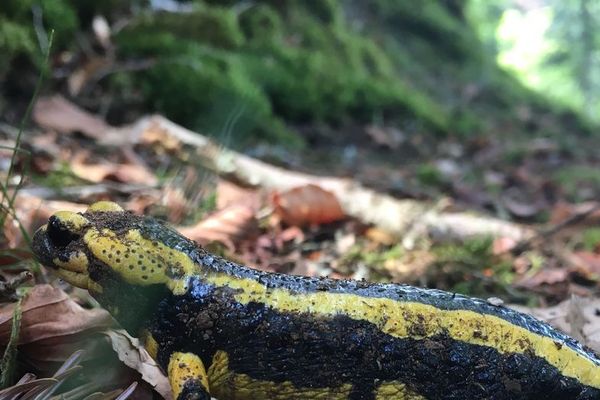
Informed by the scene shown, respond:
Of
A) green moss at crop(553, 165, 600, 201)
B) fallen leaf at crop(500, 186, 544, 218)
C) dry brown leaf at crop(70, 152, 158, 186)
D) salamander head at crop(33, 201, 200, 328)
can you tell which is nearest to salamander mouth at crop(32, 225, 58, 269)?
salamander head at crop(33, 201, 200, 328)

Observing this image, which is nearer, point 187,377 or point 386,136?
point 187,377

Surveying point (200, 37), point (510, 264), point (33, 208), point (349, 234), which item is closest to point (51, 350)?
point (33, 208)

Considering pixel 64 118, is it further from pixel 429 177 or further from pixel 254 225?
pixel 429 177

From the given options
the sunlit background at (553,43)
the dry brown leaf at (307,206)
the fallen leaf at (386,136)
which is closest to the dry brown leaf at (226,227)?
the dry brown leaf at (307,206)

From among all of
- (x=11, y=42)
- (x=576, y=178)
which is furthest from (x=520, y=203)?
(x=11, y=42)

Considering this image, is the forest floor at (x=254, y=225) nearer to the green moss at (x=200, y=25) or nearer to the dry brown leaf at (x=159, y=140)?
the dry brown leaf at (x=159, y=140)

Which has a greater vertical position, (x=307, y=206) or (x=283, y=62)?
(x=283, y=62)

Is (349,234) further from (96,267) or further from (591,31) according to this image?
(591,31)
